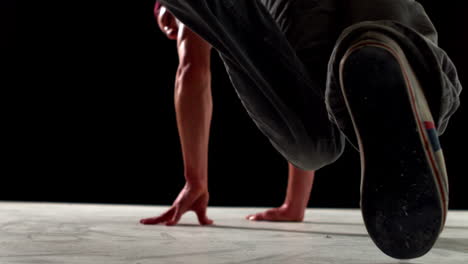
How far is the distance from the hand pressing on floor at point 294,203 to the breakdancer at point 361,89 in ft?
2.08

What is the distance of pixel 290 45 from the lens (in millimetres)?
987

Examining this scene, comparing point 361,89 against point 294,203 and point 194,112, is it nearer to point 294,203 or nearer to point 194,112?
point 194,112

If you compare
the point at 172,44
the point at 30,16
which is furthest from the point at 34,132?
the point at 172,44

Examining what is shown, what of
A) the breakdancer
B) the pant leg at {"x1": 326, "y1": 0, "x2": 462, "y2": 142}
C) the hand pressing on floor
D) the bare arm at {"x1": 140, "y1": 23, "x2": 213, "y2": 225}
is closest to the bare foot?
the hand pressing on floor

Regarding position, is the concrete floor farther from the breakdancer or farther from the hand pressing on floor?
the hand pressing on floor

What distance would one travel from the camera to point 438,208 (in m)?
0.66

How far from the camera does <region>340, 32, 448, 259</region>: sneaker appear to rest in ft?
2.17

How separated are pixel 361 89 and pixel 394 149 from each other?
0.29ft

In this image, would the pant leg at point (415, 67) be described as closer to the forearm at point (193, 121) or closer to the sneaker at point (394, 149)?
the sneaker at point (394, 149)

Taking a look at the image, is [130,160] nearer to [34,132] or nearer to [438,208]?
[34,132]

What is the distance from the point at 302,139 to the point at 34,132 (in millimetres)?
2681

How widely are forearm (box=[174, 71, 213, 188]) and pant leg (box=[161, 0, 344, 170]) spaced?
0.50 metres

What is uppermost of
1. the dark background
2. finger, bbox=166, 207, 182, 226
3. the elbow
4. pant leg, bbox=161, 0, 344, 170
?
pant leg, bbox=161, 0, 344, 170

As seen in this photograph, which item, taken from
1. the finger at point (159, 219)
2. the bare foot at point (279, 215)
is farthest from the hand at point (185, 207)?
the bare foot at point (279, 215)
